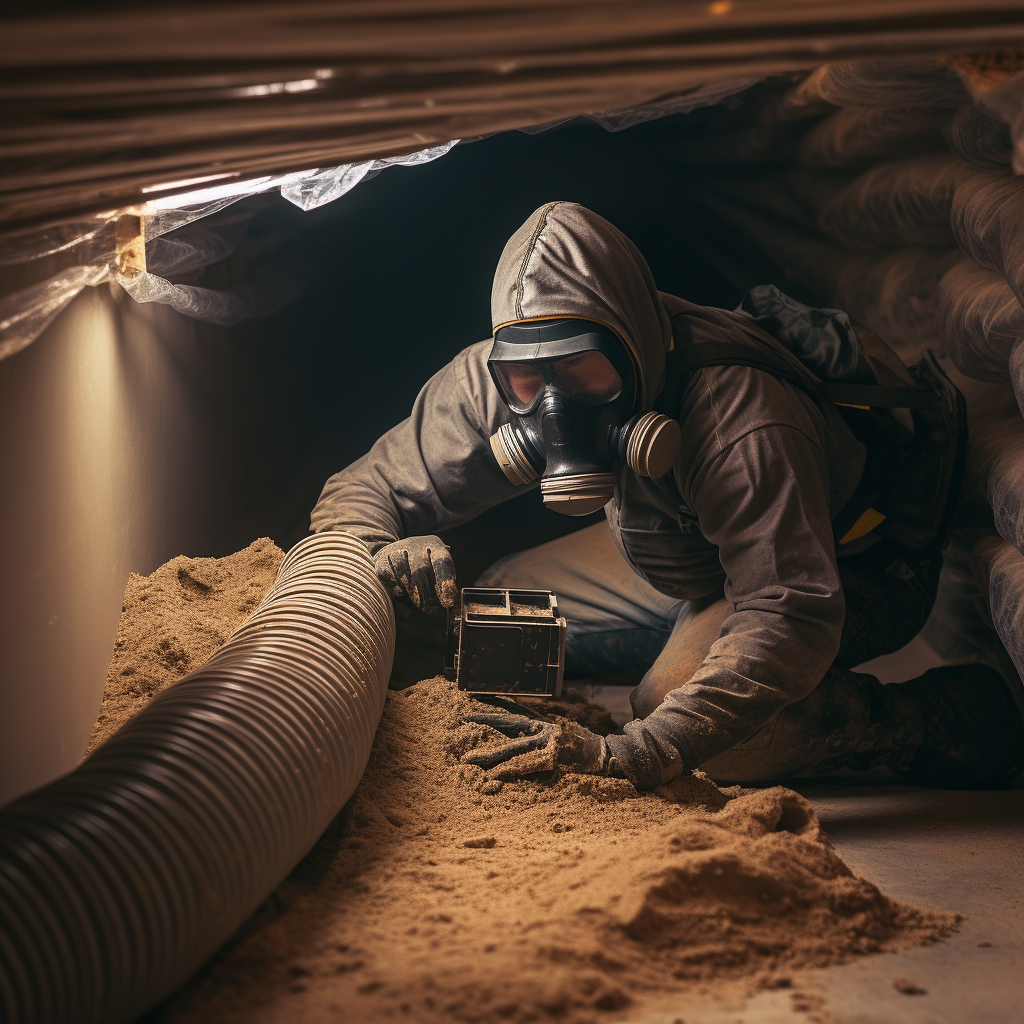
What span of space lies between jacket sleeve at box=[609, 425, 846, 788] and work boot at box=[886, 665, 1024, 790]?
0.69 meters

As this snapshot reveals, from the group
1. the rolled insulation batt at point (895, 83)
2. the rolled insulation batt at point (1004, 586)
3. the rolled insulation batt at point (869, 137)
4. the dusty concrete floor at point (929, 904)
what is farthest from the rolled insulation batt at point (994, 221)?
the dusty concrete floor at point (929, 904)

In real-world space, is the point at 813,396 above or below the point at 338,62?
below

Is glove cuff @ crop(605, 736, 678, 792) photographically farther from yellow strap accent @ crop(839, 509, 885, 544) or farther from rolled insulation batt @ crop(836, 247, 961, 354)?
rolled insulation batt @ crop(836, 247, 961, 354)

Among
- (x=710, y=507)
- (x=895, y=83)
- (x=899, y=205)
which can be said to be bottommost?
(x=710, y=507)

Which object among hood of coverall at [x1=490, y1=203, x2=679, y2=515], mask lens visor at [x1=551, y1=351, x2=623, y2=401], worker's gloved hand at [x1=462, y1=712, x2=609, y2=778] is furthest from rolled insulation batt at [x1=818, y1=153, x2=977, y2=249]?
worker's gloved hand at [x1=462, y1=712, x2=609, y2=778]

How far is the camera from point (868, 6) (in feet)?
2.82

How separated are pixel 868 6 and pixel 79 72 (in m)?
0.76

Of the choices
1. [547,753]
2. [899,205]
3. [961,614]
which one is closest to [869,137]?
[899,205]

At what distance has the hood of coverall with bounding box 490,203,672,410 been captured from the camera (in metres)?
2.10

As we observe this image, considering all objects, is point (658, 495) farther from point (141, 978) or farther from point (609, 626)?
point (141, 978)

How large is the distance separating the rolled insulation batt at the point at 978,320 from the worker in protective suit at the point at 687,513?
43 centimetres

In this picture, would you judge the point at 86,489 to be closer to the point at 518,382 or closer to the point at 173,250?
the point at 173,250

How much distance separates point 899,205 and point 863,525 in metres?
1.14

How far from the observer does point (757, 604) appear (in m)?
1.99
